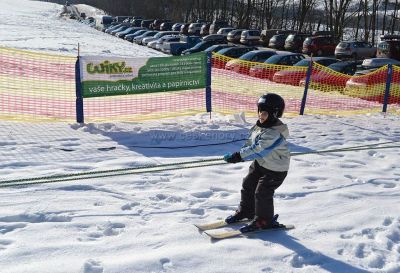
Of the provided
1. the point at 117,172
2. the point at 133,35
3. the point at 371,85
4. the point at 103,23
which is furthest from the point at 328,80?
the point at 103,23

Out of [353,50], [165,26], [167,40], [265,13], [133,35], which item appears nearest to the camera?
[353,50]

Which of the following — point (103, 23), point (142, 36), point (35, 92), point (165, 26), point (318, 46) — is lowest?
point (35, 92)

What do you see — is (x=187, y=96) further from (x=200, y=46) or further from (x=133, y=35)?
(x=133, y=35)

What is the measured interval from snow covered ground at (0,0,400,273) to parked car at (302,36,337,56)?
2653 centimetres

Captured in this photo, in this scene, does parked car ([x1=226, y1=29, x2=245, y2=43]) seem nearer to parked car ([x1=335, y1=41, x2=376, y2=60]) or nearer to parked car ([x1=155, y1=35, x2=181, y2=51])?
parked car ([x1=155, y1=35, x2=181, y2=51])

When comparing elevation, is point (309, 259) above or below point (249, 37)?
below

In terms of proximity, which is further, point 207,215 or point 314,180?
point 314,180

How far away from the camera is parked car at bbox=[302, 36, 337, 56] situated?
114ft

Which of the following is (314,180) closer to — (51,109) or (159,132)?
(159,132)

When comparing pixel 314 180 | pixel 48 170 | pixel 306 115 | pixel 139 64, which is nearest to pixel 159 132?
pixel 139 64

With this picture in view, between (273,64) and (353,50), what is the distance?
42.4 ft

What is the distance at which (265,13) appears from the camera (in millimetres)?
69312

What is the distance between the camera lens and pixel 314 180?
686cm

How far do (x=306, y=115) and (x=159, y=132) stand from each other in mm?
4300
